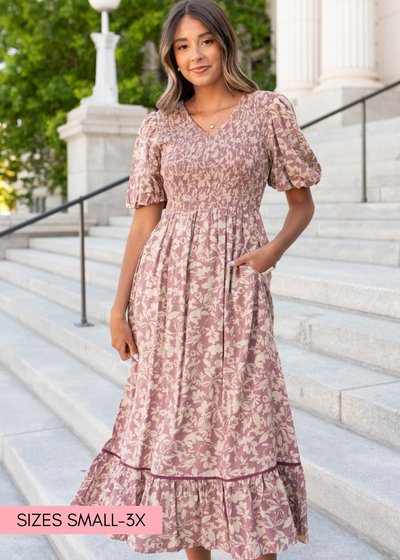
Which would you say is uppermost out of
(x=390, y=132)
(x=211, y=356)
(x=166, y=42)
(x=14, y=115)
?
(x=14, y=115)

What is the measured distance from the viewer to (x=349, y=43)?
10.6 meters

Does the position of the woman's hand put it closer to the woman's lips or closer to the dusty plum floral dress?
the dusty plum floral dress

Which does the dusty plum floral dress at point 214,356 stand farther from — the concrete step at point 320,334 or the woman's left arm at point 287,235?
the concrete step at point 320,334

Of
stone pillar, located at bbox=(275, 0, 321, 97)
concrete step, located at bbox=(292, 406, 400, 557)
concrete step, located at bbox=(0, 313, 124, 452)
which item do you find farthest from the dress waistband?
stone pillar, located at bbox=(275, 0, 321, 97)

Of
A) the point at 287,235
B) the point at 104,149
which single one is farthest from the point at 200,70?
the point at 104,149

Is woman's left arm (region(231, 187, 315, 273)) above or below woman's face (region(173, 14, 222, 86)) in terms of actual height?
below

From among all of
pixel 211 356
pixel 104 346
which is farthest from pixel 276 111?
pixel 104 346

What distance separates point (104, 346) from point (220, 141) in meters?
3.14

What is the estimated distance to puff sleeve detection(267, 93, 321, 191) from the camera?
2.12 meters

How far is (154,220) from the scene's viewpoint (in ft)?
7.64

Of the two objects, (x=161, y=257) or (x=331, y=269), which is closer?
(x=161, y=257)

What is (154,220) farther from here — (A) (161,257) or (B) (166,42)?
(B) (166,42)

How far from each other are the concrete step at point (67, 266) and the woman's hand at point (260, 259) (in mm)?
4527

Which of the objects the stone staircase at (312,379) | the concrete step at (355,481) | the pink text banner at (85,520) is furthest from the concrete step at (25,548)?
the concrete step at (355,481)
